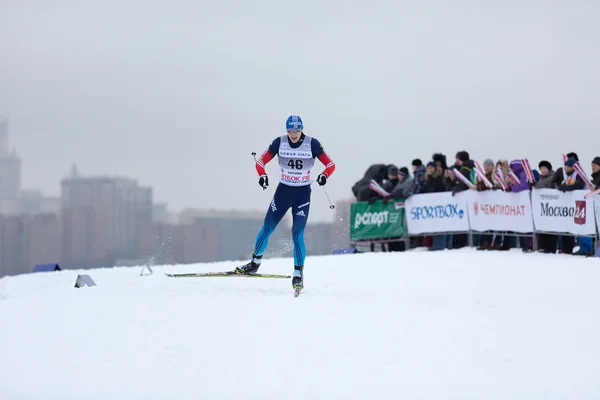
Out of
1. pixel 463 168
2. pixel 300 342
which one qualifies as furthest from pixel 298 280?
pixel 463 168

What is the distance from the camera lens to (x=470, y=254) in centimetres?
1900

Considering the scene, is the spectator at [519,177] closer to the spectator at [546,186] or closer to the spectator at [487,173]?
the spectator at [546,186]

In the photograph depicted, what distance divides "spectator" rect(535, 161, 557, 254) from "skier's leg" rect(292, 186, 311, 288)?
7.69 m

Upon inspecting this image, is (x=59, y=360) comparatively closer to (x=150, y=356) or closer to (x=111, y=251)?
(x=150, y=356)

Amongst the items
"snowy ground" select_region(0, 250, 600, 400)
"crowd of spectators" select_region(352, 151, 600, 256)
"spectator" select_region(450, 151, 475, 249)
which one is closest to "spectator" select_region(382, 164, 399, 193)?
"crowd of spectators" select_region(352, 151, 600, 256)

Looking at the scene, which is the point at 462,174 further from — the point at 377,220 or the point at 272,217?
the point at 272,217

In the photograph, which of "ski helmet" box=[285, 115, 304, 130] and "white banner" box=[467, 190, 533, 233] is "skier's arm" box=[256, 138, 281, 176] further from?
"white banner" box=[467, 190, 533, 233]

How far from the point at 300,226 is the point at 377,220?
9985 mm

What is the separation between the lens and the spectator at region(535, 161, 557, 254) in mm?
18719

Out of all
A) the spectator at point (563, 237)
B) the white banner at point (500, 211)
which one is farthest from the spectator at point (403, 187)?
the spectator at point (563, 237)

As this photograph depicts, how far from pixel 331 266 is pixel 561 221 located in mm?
4809

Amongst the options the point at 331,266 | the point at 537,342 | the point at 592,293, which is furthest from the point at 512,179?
the point at 537,342

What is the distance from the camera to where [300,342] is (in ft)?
31.5

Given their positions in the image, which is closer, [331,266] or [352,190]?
[331,266]
